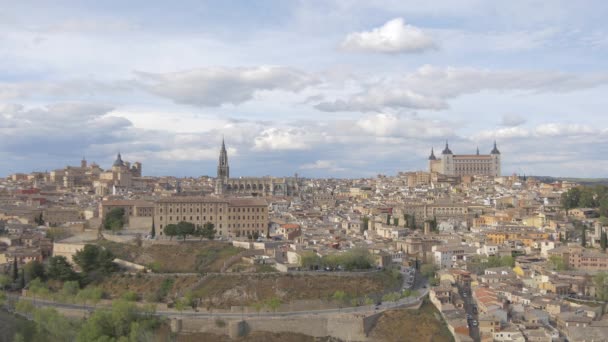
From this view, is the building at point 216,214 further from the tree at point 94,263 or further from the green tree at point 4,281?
the green tree at point 4,281

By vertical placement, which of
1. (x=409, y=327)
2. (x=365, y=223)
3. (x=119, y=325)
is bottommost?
(x=409, y=327)

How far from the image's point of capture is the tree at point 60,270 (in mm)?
48156

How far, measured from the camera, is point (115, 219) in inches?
2443

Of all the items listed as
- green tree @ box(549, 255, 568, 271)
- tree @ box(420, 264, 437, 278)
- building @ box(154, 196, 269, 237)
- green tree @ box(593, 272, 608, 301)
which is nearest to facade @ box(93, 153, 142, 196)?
building @ box(154, 196, 269, 237)

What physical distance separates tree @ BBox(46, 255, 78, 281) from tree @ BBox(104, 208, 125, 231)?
10688mm

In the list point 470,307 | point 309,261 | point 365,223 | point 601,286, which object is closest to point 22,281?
point 309,261

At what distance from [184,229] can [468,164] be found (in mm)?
91909

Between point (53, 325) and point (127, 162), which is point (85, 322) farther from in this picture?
point (127, 162)

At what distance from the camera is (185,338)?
40031 millimetres

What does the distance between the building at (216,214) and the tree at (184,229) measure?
16.1 ft

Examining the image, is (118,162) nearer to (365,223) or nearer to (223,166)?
(223,166)

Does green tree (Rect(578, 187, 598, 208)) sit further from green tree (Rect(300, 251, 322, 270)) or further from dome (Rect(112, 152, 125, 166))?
dome (Rect(112, 152, 125, 166))

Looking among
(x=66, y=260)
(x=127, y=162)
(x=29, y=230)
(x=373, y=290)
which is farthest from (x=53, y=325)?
(x=127, y=162)

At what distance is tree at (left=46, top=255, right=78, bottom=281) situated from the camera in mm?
48156
